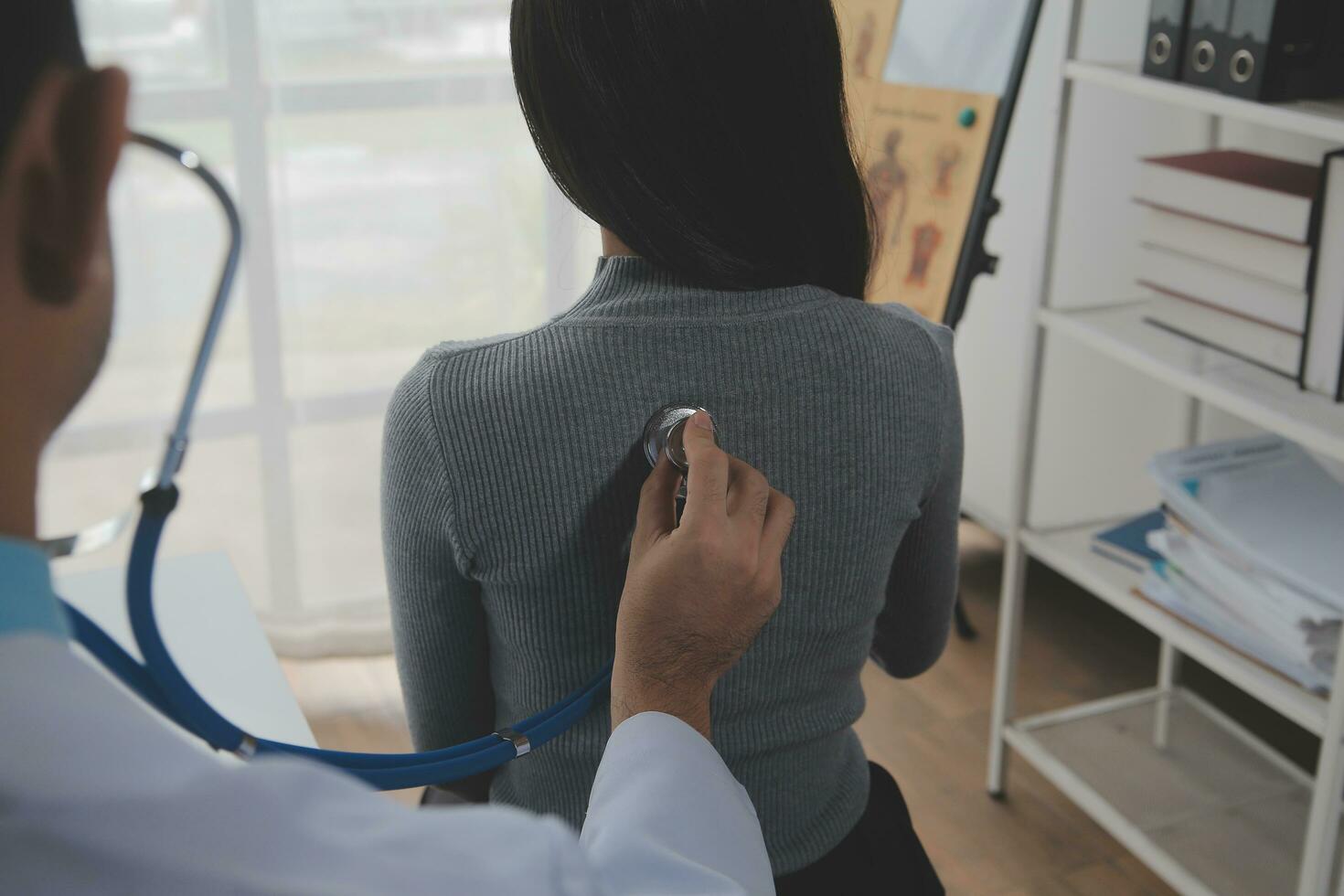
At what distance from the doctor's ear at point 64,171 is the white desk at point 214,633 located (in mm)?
578

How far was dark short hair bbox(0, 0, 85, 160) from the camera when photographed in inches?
15.4

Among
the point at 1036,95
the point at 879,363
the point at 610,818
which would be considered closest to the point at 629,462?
the point at 879,363

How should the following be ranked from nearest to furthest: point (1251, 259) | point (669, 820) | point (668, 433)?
point (669, 820), point (668, 433), point (1251, 259)

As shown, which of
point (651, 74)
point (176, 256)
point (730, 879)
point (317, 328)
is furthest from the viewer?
point (317, 328)

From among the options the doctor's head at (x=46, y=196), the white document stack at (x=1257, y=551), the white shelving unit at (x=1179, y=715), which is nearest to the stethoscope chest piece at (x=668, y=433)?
the doctor's head at (x=46, y=196)

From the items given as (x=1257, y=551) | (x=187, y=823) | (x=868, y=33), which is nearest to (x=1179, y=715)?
(x=1257, y=551)

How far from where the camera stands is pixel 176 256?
231cm

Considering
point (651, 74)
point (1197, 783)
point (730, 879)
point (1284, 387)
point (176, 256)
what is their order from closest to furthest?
point (730, 879) < point (651, 74) < point (1284, 387) < point (1197, 783) < point (176, 256)

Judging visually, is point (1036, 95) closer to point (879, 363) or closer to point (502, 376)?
point (879, 363)

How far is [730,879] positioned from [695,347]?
385mm

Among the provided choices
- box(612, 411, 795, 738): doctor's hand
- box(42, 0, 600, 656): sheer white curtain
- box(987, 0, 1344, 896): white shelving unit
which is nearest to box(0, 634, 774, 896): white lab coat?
box(612, 411, 795, 738): doctor's hand

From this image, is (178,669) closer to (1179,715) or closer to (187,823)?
(187,823)

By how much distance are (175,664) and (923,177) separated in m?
1.71

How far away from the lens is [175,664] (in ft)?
2.42
